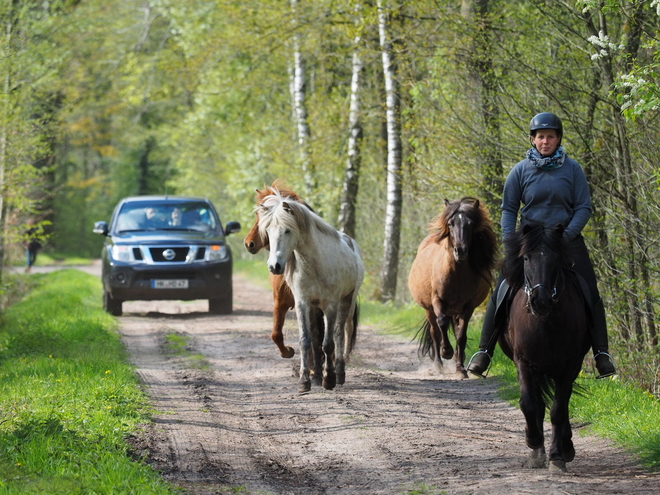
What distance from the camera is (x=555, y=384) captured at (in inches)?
249

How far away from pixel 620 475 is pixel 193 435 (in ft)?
10.5

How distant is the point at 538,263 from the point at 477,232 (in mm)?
4305

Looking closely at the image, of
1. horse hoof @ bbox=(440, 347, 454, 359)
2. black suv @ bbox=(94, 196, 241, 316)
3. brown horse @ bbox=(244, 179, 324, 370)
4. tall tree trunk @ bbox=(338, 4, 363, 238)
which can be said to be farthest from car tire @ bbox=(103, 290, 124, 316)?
horse hoof @ bbox=(440, 347, 454, 359)

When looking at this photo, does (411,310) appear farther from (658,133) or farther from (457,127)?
(658,133)

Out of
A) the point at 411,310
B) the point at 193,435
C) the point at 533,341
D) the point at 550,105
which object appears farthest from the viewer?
the point at 411,310

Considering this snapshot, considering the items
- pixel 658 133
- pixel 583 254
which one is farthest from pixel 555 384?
pixel 658 133

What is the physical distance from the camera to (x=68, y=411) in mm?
7180

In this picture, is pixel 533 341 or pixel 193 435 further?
pixel 193 435

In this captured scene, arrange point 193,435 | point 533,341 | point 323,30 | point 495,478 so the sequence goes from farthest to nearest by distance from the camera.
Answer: point 323,30
point 193,435
point 533,341
point 495,478

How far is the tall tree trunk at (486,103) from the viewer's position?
36.4 feet

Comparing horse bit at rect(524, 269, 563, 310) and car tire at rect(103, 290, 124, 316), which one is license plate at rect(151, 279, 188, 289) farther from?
horse bit at rect(524, 269, 563, 310)

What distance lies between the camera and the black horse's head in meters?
5.82

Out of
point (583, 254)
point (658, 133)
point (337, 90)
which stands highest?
point (337, 90)

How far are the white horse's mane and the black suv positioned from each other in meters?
7.54
